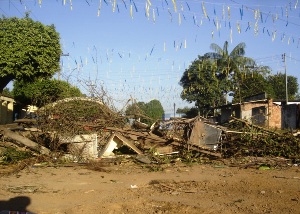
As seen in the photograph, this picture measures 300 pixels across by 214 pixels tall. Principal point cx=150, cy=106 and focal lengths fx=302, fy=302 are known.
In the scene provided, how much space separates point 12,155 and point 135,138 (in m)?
3.96

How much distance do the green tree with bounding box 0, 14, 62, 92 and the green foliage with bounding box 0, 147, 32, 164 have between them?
447 inches

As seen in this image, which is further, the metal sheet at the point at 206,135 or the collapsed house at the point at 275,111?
the collapsed house at the point at 275,111

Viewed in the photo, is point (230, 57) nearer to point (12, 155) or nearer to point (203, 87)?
point (203, 87)

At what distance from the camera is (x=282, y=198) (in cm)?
543

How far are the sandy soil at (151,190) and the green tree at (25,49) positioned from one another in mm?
13693

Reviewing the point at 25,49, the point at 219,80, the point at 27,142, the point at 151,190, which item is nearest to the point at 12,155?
the point at 27,142

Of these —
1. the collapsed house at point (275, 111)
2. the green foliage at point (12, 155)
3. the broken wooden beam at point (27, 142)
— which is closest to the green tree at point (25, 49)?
the broken wooden beam at point (27, 142)

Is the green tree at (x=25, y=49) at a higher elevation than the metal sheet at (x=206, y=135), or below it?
higher

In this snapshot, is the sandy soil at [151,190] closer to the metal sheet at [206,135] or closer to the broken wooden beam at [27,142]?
the broken wooden beam at [27,142]

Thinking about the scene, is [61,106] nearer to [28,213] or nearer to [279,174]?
[28,213]

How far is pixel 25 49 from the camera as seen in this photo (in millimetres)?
20016

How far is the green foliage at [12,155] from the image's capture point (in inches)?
→ 355

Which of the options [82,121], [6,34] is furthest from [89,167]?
[6,34]

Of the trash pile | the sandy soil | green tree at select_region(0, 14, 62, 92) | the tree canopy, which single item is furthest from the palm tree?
the sandy soil
